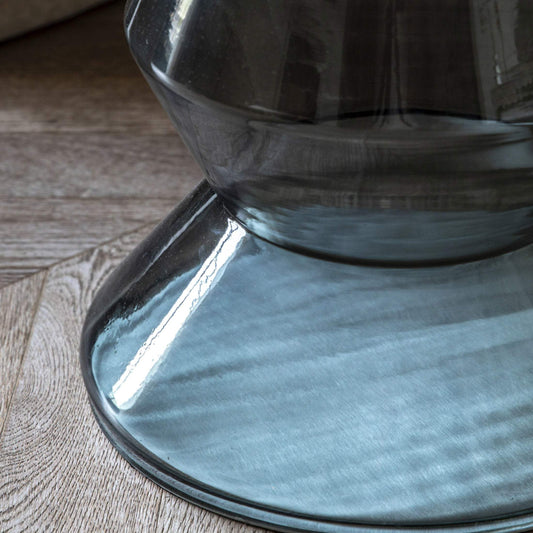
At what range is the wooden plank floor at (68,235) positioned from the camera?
0.30 m

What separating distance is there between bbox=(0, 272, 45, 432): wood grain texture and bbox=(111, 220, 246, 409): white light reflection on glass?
5cm

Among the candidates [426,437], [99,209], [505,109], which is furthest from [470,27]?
[99,209]

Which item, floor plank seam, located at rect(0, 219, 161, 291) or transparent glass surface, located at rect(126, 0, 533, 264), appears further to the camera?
floor plank seam, located at rect(0, 219, 161, 291)

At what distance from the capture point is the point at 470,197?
0.27m

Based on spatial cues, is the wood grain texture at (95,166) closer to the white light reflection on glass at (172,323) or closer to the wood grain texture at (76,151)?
the wood grain texture at (76,151)

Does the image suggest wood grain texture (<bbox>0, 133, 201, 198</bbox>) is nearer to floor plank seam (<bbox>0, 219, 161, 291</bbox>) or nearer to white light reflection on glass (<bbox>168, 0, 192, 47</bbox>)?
floor plank seam (<bbox>0, 219, 161, 291</bbox>)

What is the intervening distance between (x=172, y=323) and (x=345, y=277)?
6 cm

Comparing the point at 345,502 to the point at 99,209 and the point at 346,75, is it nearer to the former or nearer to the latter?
the point at 346,75

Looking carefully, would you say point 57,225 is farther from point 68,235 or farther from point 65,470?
point 65,470

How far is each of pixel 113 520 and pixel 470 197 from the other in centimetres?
15

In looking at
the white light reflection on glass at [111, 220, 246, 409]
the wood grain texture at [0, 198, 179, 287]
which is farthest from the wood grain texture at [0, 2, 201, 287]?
the white light reflection on glass at [111, 220, 246, 409]

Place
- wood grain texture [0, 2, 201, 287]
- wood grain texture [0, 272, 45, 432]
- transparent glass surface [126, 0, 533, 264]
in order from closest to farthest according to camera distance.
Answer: transparent glass surface [126, 0, 533, 264] < wood grain texture [0, 272, 45, 432] < wood grain texture [0, 2, 201, 287]

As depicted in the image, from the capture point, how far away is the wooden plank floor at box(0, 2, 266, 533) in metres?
0.30

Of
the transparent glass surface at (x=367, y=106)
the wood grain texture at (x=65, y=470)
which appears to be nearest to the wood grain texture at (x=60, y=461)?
the wood grain texture at (x=65, y=470)
